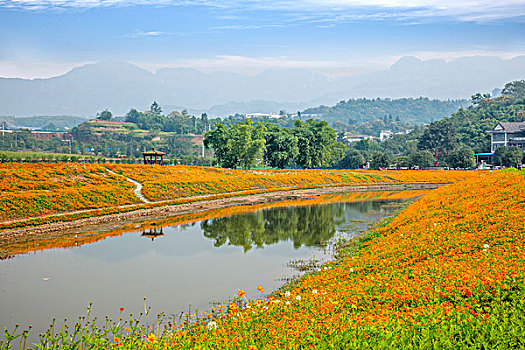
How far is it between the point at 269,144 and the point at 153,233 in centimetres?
4897

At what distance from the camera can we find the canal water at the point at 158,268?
1395cm

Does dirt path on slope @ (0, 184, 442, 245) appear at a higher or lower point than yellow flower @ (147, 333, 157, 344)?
lower

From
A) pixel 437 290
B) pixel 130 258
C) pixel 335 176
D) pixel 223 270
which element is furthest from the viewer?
pixel 335 176

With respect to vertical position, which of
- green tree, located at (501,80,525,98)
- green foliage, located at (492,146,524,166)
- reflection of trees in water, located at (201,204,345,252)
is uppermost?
green tree, located at (501,80,525,98)

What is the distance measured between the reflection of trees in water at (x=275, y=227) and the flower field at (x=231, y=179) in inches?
353

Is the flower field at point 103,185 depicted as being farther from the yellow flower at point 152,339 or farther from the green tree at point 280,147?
the yellow flower at point 152,339

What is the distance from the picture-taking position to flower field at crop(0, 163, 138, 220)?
2728 centimetres

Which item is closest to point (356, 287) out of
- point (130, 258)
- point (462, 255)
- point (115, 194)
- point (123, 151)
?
point (462, 255)

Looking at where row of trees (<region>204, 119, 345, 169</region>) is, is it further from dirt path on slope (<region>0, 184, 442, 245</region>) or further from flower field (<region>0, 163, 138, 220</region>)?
flower field (<region>0, 163, 138, 220</region>)

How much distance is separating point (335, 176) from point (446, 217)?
44334 millimetres

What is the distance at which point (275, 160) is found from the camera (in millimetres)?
72750

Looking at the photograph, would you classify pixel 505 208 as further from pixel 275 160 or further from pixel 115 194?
pixel 275 160

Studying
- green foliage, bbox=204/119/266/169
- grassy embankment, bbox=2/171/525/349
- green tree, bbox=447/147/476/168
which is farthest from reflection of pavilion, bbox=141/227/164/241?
green tree, bbox=447/147/476/168

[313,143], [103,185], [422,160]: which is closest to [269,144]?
[313,143]
